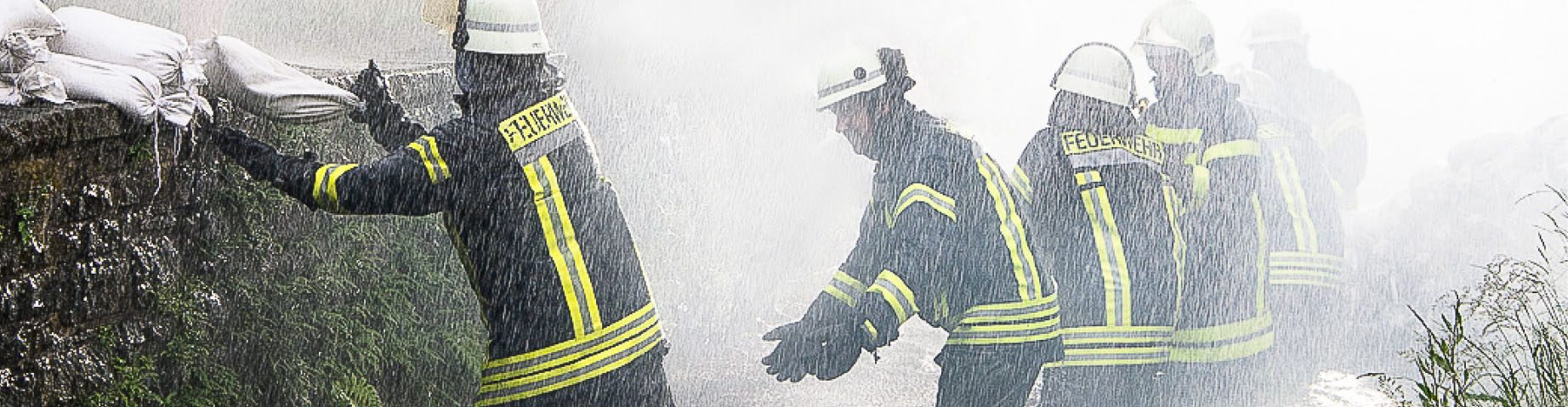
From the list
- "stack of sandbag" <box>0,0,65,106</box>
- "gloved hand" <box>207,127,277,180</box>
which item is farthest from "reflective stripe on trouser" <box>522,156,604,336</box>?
"stack of sandbag" <box>0,0,65,106</box>

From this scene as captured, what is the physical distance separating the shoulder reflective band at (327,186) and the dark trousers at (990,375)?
189 cm

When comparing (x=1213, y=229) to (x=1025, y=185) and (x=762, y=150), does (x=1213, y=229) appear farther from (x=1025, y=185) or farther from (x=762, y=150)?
(x=762, y=150)

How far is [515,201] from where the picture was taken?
3439 mm

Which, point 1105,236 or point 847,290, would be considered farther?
point 1105,236

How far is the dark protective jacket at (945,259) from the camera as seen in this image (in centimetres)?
413

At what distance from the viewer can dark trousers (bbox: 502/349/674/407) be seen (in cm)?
354

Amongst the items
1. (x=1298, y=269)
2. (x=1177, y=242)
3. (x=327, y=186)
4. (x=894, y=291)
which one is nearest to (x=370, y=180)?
(x=327, y=186)

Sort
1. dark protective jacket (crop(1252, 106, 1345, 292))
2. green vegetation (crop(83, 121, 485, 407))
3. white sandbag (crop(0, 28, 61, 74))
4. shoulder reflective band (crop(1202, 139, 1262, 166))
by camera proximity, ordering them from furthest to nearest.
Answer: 1. dark protective jacket (crop(1252, 106, 1345, 292))
2. shoulder reflective band (crop(1202, 139, 1262, 166))
3. green vegetation (crop(83, 121, 485, 407))
4. white sandbag (crop(0, 28, 61, 74))

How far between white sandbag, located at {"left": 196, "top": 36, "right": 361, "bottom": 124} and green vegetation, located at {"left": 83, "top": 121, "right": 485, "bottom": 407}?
0.21m

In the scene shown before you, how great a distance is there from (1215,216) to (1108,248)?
2.53ft

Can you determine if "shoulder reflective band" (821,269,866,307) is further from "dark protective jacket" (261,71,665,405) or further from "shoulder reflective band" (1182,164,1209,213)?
"shoulder reflective band" (1182,164,1209,213)

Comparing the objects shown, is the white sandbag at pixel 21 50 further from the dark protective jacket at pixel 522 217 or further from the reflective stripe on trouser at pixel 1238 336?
the reflective stripe on trouser at pixel 1238 336

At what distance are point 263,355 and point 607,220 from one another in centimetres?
121

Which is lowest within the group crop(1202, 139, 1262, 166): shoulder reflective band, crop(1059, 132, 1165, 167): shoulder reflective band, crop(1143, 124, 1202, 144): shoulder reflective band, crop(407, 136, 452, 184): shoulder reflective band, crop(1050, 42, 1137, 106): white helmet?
crop(407, 136, 452, 184): shoulder reflective band
